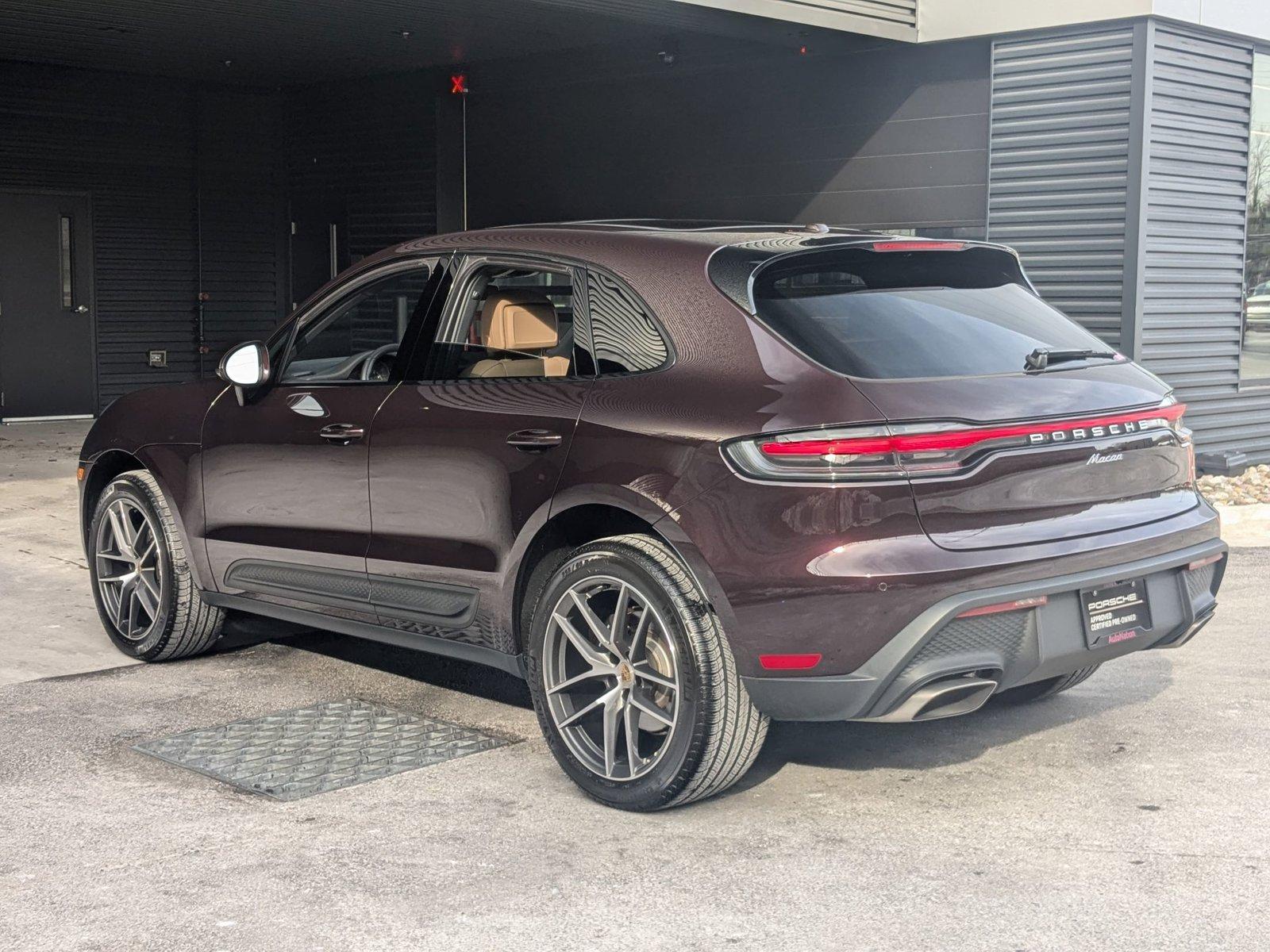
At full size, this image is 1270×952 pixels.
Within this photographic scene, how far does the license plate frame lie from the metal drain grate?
1948mm

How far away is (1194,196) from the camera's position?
12102mm

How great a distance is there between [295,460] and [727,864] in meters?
2.40

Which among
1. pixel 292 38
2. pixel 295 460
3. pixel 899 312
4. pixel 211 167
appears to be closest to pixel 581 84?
pixel 292 38

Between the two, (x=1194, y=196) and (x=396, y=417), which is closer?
(x=396, y=417)

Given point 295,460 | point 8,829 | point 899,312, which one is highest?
point 899,312

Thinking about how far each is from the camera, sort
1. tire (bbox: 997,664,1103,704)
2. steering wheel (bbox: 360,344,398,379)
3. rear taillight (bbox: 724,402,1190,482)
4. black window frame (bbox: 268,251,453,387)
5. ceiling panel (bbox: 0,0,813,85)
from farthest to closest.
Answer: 1. ceiling panel (bbox: 0,0,813,85)
2. tire (bbox: 997,664,1103,704)
3. steering wheel (bbox: 360,344,398,379)
4. black window frame (bbox: 268,251,453,387)
5. rear taillight (bbox: 724,402,1190,482)

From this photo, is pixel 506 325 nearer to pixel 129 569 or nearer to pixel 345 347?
pixel 345 347

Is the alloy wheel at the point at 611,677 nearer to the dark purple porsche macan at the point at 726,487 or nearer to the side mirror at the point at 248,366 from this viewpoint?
the dark purple porsche macan at the point at 726,487

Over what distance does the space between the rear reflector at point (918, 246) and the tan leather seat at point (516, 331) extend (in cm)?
104

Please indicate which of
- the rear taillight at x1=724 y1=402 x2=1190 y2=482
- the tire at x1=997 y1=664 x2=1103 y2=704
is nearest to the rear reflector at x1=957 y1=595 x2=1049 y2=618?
the rear taillight at x1=724 y1=402 x2=1190 y2=482

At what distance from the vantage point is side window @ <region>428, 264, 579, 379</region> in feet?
16.6

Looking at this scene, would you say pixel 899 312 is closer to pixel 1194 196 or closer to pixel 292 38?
pixel 1194 196

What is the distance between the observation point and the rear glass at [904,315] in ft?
14.4

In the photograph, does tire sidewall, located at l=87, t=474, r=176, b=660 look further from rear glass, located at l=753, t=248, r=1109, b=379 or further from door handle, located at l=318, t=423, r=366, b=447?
rear glass, located at l=753, t=248, r=1109, b=379
